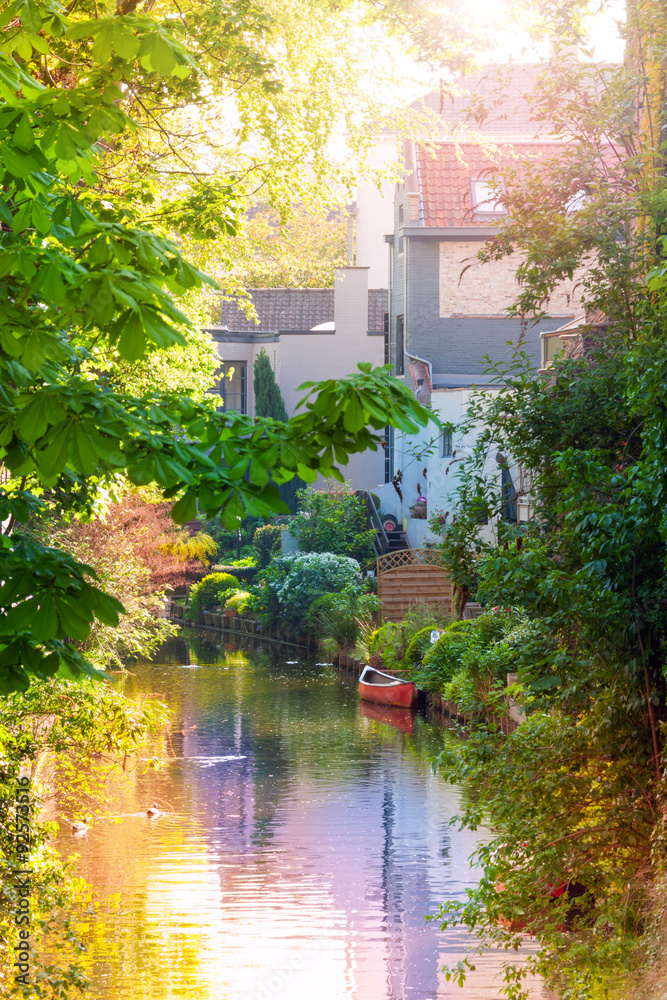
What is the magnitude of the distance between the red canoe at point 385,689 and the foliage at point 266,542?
1354 centimetres

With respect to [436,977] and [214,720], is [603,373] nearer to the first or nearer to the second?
[436,977]

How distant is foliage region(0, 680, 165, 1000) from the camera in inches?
272

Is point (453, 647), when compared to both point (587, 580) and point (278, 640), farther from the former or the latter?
point (587, 580)

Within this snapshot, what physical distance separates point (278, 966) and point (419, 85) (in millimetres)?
10925

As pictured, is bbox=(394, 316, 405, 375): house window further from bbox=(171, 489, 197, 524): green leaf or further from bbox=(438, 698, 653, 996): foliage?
bbox=(171, 489, 197, 524): green leaf

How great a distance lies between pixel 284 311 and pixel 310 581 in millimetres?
17031

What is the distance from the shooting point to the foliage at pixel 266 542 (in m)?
35.2

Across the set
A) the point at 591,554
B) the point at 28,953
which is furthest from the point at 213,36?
the point at 28,953

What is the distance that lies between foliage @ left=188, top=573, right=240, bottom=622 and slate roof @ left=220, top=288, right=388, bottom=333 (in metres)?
11.5

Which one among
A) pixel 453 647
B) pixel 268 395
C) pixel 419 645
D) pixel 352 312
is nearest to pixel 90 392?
pixel 453 647

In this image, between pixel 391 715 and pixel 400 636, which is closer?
pixel 391 715

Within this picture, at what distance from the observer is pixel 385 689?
827 inches

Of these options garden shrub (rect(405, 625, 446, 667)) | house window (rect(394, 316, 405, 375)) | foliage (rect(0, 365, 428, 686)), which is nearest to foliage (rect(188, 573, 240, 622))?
house window (rect(394, 316, 405, 375))

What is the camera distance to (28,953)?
640 cm
